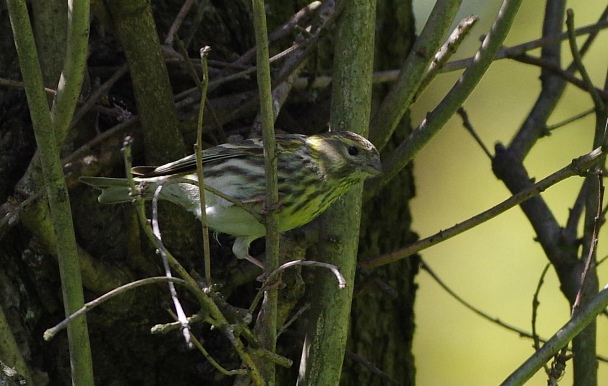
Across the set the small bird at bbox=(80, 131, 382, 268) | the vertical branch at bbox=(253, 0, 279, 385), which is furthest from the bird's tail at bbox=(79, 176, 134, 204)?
the vertical branch at bbox=(253, 0, 279, 385)

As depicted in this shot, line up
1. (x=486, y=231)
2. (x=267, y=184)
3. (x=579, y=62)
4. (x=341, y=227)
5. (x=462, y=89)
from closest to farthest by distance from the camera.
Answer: (x=267, y=184) → (x=341, y=227) → (x=462, y=89) → (x=579, y=62) → (x=486, y=231)

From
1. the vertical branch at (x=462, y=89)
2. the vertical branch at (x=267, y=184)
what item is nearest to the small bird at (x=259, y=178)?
the vertical branch at (x=462, y=89)

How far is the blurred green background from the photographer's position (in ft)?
23.2

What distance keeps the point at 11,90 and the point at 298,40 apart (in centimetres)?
131

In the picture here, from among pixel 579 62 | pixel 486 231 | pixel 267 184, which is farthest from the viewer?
pixel 486 231

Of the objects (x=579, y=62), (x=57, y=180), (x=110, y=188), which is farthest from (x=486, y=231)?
(x=57, y=180)

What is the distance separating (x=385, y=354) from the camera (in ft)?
16.4

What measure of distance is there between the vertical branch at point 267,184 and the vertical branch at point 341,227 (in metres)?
0.30

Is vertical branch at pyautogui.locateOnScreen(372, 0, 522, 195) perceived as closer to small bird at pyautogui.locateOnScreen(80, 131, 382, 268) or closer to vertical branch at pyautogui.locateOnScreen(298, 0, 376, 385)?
small bird at pyautogui.locateOnScreen(80, 131, 382, 268)

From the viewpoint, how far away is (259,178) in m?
4.11

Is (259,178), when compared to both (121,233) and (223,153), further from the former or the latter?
(121,233)

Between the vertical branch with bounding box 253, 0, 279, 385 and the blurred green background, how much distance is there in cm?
413

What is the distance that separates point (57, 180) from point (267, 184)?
0.67 meters

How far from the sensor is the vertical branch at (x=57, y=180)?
9.50 ft
